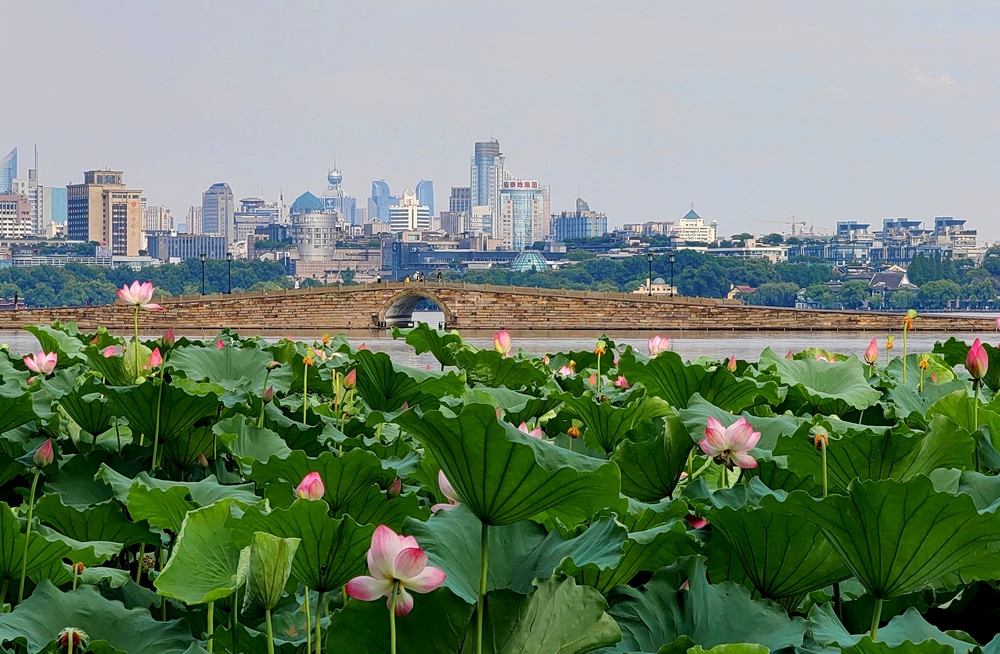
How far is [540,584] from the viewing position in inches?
35.8

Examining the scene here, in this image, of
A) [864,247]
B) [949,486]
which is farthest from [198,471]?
[864,247]

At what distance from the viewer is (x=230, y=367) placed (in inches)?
91.2

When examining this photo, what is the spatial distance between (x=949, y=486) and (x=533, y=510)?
41 centimetres

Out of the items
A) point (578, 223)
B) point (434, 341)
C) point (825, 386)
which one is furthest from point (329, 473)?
point (578, 223)

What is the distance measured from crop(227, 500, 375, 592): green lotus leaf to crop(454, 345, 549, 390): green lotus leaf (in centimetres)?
141

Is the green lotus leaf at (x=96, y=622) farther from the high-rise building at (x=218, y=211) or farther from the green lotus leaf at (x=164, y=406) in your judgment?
the high-rise building at (x=218, y=211)

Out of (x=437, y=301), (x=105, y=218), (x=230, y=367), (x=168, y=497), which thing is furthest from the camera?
(x=105, y=218)

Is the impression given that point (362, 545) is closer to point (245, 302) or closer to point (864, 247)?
point (245, 302)

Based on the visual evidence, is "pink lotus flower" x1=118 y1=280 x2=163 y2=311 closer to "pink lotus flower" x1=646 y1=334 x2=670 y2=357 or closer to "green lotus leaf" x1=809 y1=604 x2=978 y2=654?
"pink lotus flower" x1=646 y1=334 x2=670 y2=357

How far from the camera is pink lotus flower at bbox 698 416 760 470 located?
1.29m

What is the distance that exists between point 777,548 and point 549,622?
0.89 ft

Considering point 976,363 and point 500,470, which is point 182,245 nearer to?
point 976,363

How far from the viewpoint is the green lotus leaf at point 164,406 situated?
5.54ft

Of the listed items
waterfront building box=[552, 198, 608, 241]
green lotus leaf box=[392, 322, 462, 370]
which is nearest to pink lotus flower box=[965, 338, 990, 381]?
green lotus leaf box=[392, 322, 462, 370]
